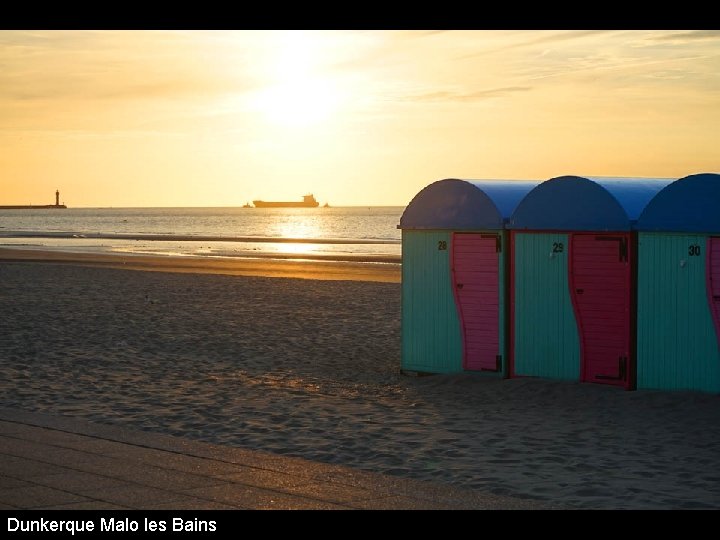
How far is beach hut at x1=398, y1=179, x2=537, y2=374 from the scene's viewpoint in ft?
42.1

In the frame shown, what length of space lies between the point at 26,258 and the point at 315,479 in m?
39.2

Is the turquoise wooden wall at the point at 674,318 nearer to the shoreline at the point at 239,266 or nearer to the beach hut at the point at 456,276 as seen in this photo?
the beach hut at the point at 456,276

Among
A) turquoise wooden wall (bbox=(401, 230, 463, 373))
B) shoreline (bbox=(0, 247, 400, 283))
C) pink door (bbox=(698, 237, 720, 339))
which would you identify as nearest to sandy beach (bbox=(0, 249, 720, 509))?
turquoise wooden wall (bbox=(401, 230, 463, 373))

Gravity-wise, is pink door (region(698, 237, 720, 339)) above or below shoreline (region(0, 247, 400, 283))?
above

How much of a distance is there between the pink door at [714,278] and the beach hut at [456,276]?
2.38 metres

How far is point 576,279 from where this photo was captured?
39.7 feet

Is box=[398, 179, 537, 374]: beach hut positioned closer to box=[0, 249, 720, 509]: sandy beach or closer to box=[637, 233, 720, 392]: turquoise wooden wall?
box=[0, 249, 720, 509]: sandy beach

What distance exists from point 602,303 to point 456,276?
1.90 meters

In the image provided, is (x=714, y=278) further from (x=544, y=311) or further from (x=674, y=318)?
(x=544, y=311)

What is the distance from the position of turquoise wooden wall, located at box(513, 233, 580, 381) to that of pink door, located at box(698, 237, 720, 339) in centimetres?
153

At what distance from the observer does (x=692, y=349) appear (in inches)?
443

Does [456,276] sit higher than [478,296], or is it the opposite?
[456,276]

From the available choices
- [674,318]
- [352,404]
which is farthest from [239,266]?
[674,318]
